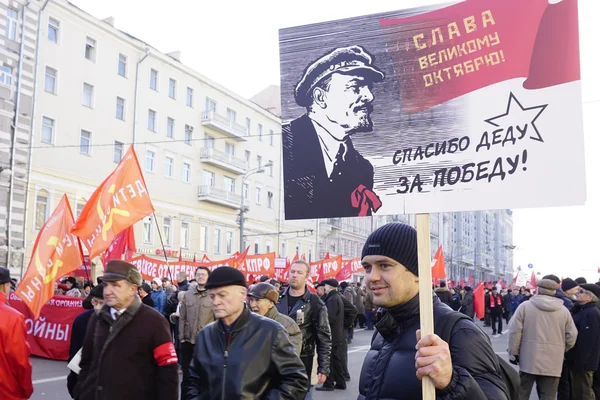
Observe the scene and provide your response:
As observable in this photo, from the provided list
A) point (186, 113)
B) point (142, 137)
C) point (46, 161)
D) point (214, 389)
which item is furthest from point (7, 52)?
point (214, 389)

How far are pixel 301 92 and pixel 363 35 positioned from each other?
0.36m

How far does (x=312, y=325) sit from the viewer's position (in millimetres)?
7223

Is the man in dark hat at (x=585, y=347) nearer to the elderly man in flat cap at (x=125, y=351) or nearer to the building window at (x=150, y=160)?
the elderly man in flat cap at (x=125, y=351)

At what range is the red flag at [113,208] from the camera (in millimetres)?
9844

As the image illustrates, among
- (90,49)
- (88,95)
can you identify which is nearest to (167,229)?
(88,95)

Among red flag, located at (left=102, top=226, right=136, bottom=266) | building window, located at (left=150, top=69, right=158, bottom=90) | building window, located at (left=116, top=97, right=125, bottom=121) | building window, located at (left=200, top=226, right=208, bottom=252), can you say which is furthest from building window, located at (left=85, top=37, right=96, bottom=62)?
red flag, located at (left=102, top=226, right=136, bottom=266)

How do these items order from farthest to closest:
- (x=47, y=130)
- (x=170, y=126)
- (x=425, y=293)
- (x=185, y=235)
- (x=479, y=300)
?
Result: (x=185, y=235), (x=170, y=126), (x=47, y=130), (x=479, y=300), (x=425, y=293)

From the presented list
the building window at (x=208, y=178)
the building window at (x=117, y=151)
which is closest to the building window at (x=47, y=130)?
the building window at (x=117, y=151)

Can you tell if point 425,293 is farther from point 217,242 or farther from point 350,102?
point 217,242

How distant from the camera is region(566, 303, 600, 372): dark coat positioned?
7.60 metres

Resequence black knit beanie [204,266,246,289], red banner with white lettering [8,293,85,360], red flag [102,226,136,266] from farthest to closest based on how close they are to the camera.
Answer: red flag [102,226,136,266]
red banner with white lettering [8,293,85,360]
black knit beanie [204,266,246,289]

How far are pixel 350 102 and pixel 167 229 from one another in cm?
3748

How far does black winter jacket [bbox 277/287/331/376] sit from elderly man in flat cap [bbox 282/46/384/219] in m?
4.68

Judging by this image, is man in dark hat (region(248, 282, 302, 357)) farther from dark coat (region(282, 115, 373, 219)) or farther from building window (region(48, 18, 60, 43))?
building window (region(48, 18, 60, 43))
